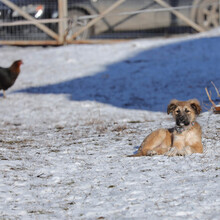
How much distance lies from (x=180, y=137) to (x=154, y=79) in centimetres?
793

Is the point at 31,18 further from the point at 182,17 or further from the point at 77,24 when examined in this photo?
the point at 182,17

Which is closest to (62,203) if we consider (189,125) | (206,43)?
(189,125)

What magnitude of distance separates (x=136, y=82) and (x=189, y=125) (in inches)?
307

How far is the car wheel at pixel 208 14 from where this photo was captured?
55.5ft

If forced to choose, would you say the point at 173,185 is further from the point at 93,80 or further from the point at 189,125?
the point at 93,80

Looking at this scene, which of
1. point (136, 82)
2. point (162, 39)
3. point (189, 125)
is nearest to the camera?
point (189, 125)

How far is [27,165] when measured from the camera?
611cm

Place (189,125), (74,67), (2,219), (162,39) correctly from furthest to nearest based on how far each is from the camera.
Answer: (162,39)
(74,67)
(189,125)
(2,219)

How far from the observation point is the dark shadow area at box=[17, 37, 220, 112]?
1216cm

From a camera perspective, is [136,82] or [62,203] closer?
[62,203]

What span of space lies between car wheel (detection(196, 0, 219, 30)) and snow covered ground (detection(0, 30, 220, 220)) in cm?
71

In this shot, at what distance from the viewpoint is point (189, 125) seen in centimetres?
593

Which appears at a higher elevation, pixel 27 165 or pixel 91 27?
pixel 91 27

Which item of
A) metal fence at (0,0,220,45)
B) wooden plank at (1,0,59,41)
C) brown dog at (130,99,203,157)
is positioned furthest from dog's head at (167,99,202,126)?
wooden plank at (1,0,59,41)
